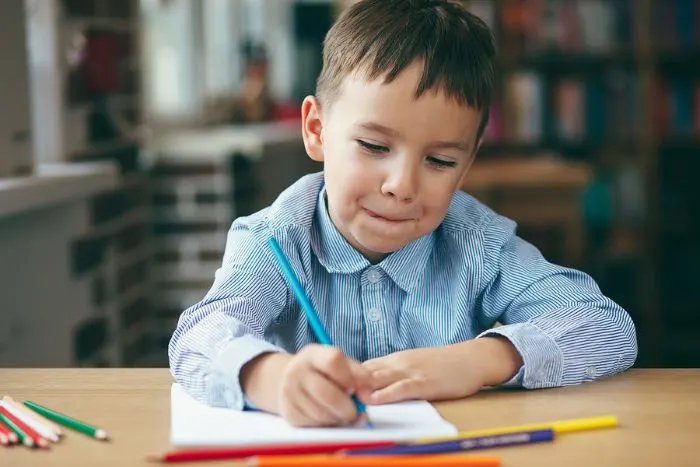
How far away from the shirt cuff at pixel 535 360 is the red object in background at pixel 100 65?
1782 millimetres

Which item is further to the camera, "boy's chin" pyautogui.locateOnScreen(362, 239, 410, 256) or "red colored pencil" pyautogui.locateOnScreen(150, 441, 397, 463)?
"boy's chin" pyautogui.locateOnScreen(362, 239, 410, 256)

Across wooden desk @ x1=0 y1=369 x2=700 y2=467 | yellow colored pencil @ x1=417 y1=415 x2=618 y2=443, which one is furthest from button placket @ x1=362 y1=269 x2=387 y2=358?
yellow colored pencil @ x1=417 y1=415 x2=618 y2=443

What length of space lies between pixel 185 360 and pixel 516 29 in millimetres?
3704

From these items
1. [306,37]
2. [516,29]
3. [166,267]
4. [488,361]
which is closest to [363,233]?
[488,361]

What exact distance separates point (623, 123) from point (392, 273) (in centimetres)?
349

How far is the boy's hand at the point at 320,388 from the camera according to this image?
32.4 inches

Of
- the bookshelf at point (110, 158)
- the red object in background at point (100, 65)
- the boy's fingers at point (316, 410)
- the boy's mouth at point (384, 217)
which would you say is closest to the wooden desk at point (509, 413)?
the boy's fingers at point (316, 410)

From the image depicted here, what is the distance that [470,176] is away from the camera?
3.66 metres

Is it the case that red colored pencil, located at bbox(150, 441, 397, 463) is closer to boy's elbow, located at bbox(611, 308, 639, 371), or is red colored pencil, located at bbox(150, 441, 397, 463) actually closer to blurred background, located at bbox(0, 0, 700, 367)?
boy's elbow, located at bbox(611, 308, 639, 371)

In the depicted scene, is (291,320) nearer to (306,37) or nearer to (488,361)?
(488,361)

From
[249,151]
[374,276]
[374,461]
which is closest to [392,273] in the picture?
[374,276]

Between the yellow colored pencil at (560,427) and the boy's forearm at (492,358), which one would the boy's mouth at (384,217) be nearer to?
the boy's forearm at (492,358)

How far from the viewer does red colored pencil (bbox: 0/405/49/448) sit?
804 millimetres

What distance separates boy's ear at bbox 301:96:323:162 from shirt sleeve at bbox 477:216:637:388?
0.23 meters
